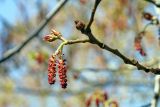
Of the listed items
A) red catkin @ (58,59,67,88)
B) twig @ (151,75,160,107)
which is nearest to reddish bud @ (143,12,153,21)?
twig @ (151,75,160,107)

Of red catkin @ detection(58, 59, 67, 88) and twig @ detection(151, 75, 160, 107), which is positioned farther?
twig @ detection(151, 75, 160, 107)

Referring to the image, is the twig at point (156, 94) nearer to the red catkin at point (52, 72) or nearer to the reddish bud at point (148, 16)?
the reddish bud at point (148, 16)

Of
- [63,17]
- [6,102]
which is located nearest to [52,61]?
[63,17]

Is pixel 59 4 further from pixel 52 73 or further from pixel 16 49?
pixel 52 73

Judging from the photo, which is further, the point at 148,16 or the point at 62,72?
the point at 148,16

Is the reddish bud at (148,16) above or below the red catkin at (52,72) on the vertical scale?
below

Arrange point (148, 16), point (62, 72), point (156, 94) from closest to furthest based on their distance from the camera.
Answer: point (62, 72), point (148, 16), point (156, 94)

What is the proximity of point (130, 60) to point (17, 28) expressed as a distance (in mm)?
10445

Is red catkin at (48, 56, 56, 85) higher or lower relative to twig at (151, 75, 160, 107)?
higher

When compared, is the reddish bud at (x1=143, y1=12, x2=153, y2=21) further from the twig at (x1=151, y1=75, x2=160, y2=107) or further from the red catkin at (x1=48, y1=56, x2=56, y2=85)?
the red catkin at (x1=48, y1=56, x2=56, y2=85)

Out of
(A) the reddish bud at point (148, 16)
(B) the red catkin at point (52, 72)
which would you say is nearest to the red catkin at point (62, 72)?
(B) the red catkin at point (52, 72)

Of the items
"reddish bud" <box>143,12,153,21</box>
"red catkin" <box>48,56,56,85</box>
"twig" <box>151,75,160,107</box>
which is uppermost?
"red catkin" <box>48,56,56,85</box>

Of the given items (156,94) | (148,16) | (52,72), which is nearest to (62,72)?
(52,72)

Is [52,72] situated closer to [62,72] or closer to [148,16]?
[62,72]
